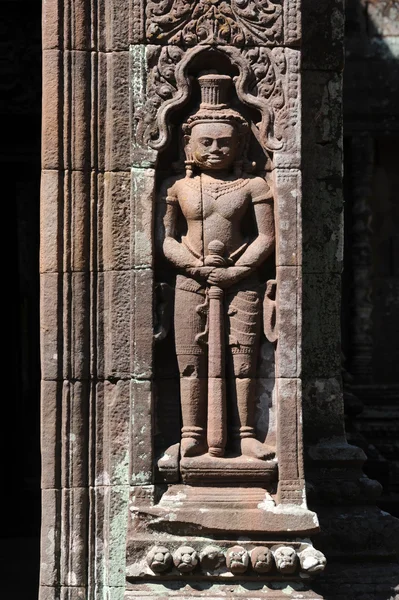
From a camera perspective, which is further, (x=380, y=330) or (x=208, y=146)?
(x=380, y=330)

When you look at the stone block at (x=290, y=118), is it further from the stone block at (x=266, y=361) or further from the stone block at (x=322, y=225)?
the stone block at (x=266, y=361)

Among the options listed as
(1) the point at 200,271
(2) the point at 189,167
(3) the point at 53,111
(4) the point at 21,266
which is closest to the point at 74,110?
(3) the point at 53,111

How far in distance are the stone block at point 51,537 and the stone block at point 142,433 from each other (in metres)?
0.58

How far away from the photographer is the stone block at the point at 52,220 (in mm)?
7016

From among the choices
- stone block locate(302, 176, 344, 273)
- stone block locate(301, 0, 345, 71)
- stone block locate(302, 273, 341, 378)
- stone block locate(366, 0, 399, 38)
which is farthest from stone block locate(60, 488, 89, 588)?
stone block locate(366, 0, 399, 38)

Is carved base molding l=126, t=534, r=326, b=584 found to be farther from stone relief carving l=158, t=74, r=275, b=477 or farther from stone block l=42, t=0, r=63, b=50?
stone block l=42, t=0, r=63, b=50

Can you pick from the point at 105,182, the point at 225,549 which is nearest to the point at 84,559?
the point at 225,549

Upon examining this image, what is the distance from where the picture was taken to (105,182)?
23.3 feet

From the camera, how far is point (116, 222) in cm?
707

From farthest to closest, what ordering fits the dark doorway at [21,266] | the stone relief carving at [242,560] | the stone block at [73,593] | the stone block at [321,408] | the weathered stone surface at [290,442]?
the dark doorway at [21,266] < the stone block at [321,408] < the stone block at [73,593] < the weathered stone surface at [290,442] < the stone relief carving at [242,560]

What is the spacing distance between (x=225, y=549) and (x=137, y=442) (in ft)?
2.88

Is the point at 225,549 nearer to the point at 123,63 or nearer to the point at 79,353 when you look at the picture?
the point at 79,353

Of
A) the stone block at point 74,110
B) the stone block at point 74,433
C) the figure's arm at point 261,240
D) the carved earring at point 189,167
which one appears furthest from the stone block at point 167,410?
the stone block at point 74,110

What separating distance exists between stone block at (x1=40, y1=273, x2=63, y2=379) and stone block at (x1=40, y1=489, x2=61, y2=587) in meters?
0.81
